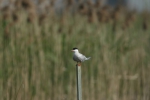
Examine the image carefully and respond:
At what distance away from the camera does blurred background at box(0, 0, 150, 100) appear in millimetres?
4609

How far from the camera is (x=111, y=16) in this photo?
5824mm

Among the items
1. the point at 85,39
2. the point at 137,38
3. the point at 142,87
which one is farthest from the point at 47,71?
the point at 137,38

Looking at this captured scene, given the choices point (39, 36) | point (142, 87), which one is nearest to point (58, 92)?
point (39, 36)

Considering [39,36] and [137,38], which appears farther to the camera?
[137,38]

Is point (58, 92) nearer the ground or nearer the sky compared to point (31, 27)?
nearer the ground

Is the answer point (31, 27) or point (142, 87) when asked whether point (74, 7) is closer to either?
point (31, 27)

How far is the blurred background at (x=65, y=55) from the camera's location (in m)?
4.61

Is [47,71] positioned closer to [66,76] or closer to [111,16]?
[66,76]

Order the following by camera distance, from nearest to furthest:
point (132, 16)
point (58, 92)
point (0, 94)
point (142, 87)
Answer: point (0, 94) → point (58, 92) → point (142, 87) → point (132, 16)

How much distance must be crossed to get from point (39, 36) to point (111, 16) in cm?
116

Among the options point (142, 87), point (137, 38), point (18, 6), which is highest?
point (18, 6)

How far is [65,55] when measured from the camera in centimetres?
495

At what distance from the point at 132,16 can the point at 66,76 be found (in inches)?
58.1

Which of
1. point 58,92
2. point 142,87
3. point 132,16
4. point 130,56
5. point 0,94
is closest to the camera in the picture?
point 0,94
